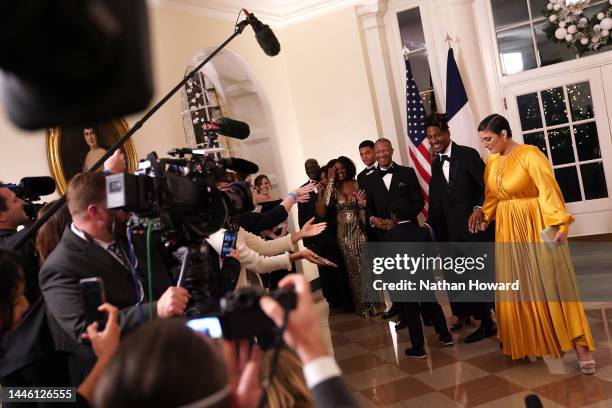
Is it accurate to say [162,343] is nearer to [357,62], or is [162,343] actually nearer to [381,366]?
[381,366]

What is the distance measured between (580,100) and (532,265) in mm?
3546

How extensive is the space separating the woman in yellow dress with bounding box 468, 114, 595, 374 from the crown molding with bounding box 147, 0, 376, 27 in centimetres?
387

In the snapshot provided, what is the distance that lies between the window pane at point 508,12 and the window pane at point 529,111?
32.4 inches

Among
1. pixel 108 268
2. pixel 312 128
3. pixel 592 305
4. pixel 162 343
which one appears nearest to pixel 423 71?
pixel 312 128

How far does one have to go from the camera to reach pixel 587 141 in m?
6.37

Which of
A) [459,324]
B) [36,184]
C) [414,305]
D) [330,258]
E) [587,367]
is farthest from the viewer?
[330,258]

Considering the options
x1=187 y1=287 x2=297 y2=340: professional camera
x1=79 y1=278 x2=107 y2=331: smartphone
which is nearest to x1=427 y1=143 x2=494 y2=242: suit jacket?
x1=79 y1=278 x2=107 y2=331: smartphone

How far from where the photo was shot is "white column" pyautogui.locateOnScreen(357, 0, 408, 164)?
7016mm

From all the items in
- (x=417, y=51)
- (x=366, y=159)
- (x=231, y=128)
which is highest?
(x=417, y=51)

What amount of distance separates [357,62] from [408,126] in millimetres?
1009

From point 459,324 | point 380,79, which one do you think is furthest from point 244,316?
point 380,79

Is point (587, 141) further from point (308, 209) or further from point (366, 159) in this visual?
point (308, 209)

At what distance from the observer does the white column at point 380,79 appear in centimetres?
702

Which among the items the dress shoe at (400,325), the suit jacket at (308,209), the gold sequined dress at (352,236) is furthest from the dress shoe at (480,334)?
the suit jacket at (308,209)
